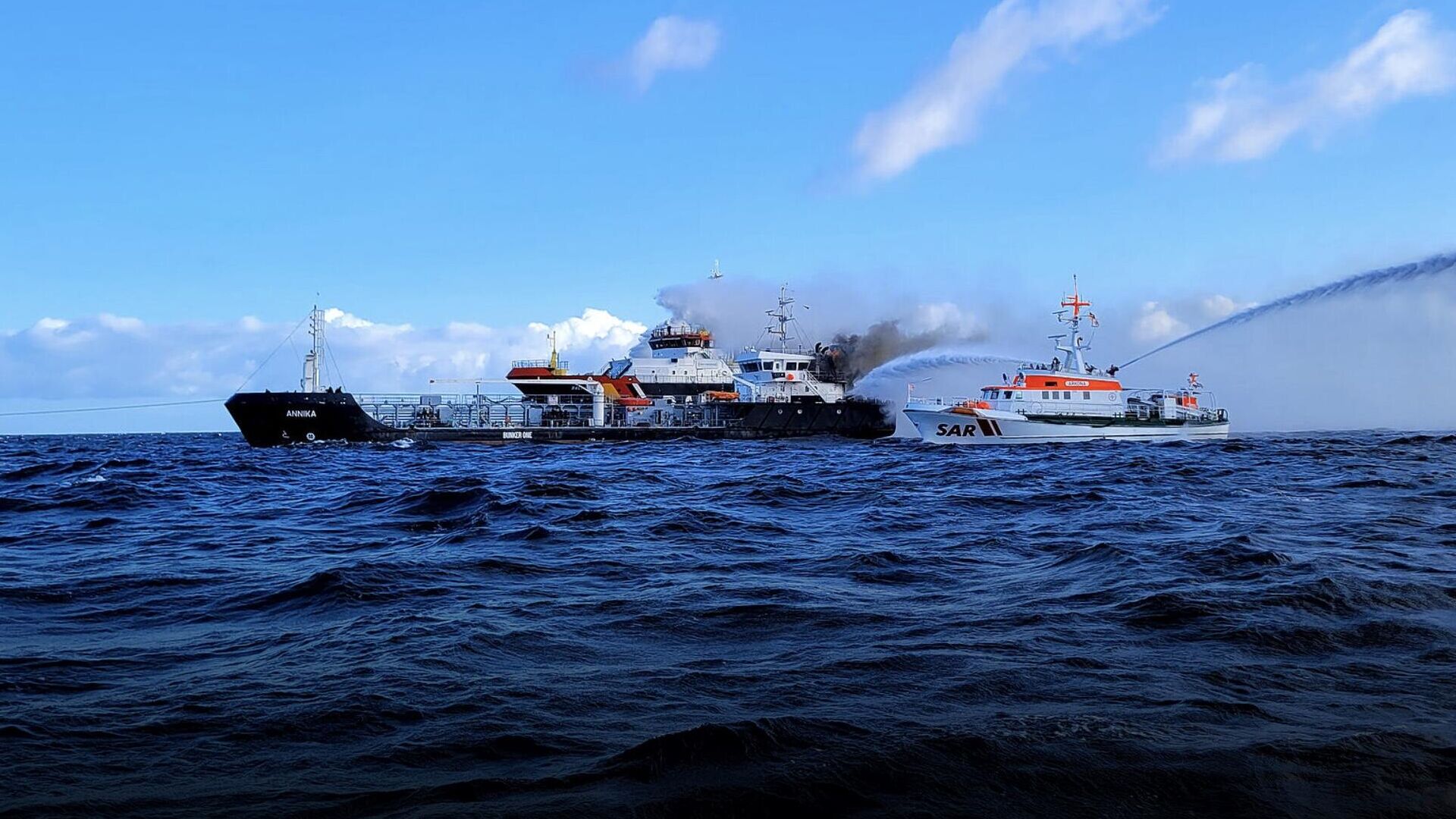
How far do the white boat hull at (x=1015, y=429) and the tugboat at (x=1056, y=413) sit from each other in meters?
0.04

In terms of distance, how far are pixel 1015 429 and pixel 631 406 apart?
32.3 m

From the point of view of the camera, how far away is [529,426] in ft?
211

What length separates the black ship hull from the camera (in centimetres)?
5691

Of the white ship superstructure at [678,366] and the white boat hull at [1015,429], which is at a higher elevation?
the white ship superstructure at [678,366]

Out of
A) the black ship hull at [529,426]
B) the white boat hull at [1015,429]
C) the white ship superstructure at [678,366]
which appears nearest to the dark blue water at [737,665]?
the white boat hull at [1015,429]

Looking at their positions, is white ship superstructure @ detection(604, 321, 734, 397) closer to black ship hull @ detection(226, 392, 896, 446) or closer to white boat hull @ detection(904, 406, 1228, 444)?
black ship hull @ detection(226, 392, 896, 446)

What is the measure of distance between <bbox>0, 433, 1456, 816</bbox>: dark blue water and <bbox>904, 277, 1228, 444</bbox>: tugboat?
3258 centimetres

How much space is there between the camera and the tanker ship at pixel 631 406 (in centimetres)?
5753

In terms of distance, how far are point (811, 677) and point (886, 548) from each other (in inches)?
264

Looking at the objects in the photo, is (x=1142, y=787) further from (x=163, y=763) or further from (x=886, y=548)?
(x=886, y=548)

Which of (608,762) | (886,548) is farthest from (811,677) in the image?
(886,548)

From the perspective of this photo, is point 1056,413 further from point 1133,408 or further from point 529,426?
point 529,426

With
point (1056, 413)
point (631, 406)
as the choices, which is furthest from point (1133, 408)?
point (631, 406)

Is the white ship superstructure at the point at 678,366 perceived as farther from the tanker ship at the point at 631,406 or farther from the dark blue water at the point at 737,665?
the dark blue water at the point at 737,665
